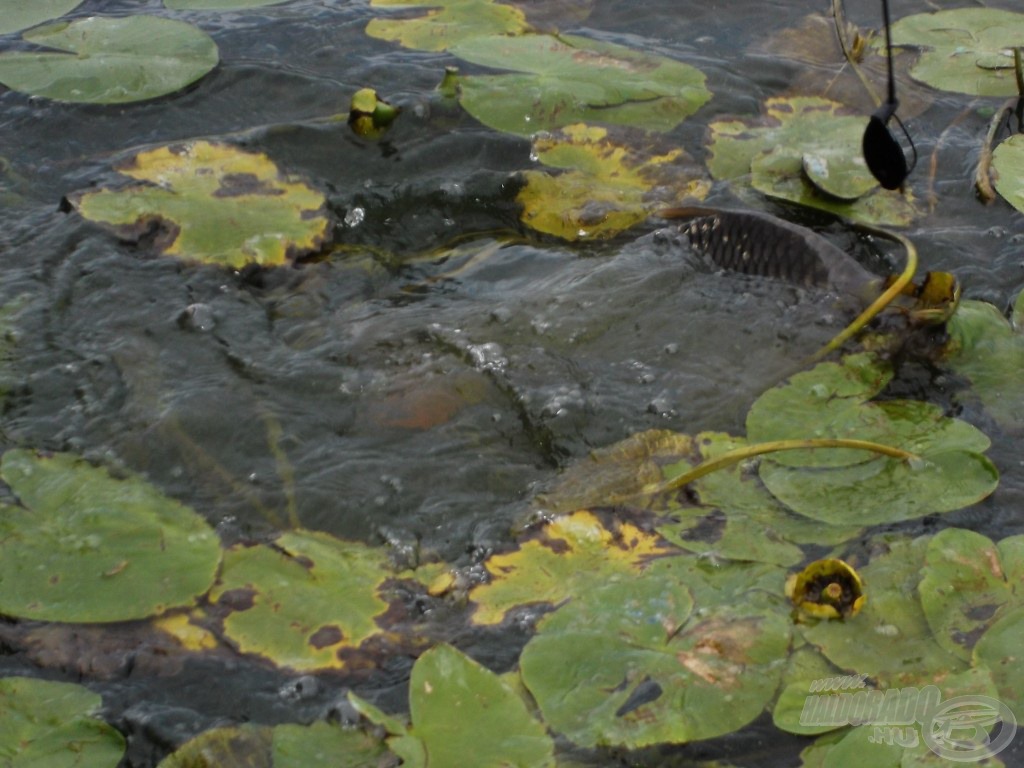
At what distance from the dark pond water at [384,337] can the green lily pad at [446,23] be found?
0.90 feet

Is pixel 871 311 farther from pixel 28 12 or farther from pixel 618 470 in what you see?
pixel 28 12

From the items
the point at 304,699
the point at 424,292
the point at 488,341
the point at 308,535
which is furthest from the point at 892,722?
the point at 424,292

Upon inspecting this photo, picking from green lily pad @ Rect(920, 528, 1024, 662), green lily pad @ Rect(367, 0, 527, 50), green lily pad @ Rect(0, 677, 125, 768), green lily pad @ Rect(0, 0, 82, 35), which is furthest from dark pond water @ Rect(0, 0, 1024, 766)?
green lily pad @ Rect(0, 0, 82, 35)

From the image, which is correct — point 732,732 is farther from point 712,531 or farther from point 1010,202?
point 1010,202

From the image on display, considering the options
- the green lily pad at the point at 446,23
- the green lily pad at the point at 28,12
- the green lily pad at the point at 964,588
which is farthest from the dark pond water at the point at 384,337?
the green lily pad at the point at 28,12

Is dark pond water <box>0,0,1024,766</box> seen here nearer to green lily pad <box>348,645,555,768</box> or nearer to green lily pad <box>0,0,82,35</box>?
green lily pad <box>348,645,555,768</box>

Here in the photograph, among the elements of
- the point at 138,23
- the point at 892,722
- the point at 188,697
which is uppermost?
the point at 138,23

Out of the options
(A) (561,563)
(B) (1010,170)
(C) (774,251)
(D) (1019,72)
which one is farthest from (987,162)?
(A) (561,563)

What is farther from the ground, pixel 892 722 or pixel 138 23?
pixel 138 23

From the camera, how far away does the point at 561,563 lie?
2291 mm

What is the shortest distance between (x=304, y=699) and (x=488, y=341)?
1.24 metres

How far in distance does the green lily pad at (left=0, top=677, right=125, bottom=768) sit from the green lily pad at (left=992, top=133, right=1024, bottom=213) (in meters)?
3.02

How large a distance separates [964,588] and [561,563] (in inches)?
32.4

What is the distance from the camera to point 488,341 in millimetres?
2980
